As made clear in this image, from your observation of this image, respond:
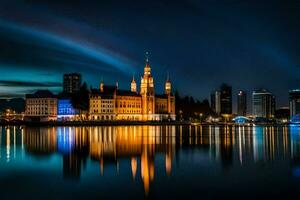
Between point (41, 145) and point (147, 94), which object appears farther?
point (147, 94)

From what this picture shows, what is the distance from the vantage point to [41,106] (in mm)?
176375

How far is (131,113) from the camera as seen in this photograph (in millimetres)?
167500

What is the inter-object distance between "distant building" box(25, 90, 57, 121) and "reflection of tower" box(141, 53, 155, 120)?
3530 centimetres

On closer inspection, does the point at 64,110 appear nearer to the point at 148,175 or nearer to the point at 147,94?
the point at 147,94

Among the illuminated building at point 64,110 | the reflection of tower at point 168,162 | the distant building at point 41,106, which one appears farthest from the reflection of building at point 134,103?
the reflection of tower at point 168,162

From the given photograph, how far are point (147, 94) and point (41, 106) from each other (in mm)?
43278

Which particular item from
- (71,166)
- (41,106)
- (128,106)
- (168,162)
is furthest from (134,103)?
(71,166)

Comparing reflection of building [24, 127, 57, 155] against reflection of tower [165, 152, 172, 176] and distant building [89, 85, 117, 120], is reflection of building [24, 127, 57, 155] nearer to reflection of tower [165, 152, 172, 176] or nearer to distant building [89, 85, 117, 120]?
reflection of tower [165, 152, 172, 176]

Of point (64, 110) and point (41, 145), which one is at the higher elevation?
point (64, 110)

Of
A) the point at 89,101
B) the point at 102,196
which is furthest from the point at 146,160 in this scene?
the point at 89,101

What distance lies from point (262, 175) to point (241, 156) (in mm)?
9083

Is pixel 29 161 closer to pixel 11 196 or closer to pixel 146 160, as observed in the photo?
pixel 146 160

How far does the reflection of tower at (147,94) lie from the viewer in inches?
6772

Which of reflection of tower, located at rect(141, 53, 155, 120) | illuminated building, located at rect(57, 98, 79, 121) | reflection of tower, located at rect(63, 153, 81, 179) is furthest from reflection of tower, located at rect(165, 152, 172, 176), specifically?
reflection of tower, located at rect(141, 53, 155, 120)
